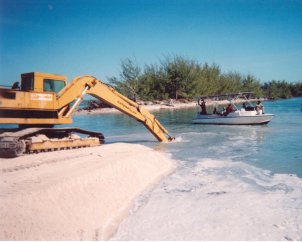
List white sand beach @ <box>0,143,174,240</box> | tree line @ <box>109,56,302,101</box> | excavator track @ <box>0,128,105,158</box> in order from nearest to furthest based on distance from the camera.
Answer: white sand beach @ <box>0,143,174,240</box>, excavator track @ <box>0,128,105,158</box>, tree line @ <box>109,56,302,101</box>

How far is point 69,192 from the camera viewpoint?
6.76 m

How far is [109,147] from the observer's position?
12836 mm

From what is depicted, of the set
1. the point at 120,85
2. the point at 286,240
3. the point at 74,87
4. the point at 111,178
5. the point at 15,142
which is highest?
the point at 120,85

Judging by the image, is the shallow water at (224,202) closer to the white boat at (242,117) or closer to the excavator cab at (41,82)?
the excavator cab at (41,82)

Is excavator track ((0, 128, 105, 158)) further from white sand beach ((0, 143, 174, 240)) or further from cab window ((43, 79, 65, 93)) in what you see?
cab window ((43, 79, 65, 93))

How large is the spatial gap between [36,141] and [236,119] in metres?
19.9

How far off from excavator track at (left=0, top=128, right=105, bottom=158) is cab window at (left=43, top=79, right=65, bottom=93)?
1.59 m

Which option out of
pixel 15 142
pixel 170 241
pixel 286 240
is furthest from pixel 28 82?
pixel 286 240

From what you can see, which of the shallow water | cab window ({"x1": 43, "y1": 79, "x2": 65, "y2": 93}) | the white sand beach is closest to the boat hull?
the shallow water

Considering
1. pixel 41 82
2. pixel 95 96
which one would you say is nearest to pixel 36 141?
pixel 41 82

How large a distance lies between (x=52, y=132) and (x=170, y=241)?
27.5 feet

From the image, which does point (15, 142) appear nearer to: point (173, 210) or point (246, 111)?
point (173, 210)

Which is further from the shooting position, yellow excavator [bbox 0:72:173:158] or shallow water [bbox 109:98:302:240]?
yellow excavator [bbox 0:72:173:158]

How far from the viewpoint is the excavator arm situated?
12414 mm
